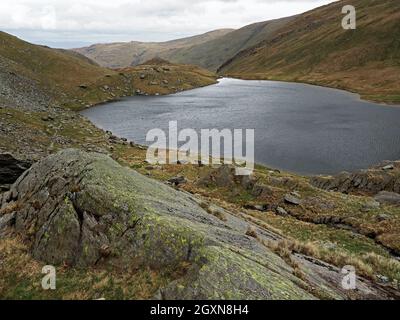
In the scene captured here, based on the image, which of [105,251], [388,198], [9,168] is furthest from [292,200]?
[9,168]

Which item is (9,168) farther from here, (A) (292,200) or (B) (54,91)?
(B) (54,91)

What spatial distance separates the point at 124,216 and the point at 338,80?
191740 mm

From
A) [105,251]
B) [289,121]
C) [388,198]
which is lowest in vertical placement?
[388,198]

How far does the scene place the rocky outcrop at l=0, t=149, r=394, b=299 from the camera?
36.2ft

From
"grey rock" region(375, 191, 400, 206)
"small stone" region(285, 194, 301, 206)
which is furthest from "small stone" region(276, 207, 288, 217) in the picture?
"grey rock" region(375, 191, 400, 206)

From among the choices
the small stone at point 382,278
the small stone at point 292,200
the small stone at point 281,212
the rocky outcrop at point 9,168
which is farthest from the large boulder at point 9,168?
the small stone at point 382,278

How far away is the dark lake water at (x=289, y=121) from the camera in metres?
65.8

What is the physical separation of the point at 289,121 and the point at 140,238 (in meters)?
88.8

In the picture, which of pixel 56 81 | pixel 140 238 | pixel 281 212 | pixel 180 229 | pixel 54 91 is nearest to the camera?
pixel 140 238

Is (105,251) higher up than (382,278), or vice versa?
(105,251)

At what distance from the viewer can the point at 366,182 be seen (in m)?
41.5

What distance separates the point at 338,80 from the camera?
184375 mm
